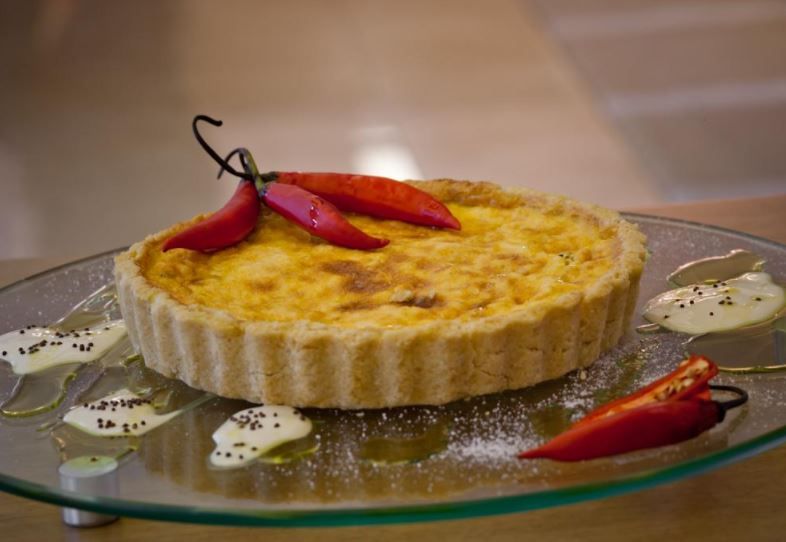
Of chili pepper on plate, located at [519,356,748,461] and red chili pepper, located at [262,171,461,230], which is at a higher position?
red chili pepper, located at [262,171,461,230]

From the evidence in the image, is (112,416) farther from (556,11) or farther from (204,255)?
(556,11)

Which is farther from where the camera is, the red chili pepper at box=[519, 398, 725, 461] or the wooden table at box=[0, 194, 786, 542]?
the wooden table at box=[0, 194, 786, 542]

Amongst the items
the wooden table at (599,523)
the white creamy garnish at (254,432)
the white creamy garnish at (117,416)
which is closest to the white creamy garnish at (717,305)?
the wooden table at (599,523)

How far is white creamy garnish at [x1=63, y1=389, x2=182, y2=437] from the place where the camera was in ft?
6.22

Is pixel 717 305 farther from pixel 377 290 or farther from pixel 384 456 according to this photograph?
pixel 384 456

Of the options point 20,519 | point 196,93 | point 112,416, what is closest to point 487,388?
point 112,416

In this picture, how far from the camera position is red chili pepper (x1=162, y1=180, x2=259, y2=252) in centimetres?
236

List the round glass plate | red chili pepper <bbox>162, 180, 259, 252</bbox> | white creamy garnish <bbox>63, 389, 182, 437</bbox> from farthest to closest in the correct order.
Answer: red chili pepper <bbox>162, 180, 259, 252</bbox> < white creamy garnish <bbox>63, 389, 182, 437</bbox> < the round glass plate

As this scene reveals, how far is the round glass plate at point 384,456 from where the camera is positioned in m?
1.57

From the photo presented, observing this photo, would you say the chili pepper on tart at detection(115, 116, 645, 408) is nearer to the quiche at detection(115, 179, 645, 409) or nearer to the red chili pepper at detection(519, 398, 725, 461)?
the quiche at detection(115, 179, 645, 409)

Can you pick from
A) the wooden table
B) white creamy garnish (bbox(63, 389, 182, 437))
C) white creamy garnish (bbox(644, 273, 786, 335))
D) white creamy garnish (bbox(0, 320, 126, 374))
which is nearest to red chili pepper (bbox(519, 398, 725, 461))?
the wooden table

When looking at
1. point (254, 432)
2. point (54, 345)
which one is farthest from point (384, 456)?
point (54, 345)

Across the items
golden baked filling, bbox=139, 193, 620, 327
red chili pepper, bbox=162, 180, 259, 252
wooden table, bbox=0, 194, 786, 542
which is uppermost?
red chili pepper, bbox=162, 180, 259, 252

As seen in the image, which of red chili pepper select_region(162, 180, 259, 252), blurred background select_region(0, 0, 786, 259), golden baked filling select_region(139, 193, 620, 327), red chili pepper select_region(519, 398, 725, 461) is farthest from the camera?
blurred background select_region(0, 0, 786, 259)
